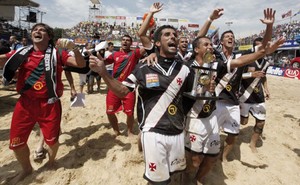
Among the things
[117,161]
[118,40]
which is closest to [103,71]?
[117,161]

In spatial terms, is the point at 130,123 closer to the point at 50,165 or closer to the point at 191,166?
the point at 50,165

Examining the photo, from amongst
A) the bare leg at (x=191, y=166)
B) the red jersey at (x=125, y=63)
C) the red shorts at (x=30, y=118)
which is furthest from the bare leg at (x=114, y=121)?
the bare leg at (x=191, y=166)

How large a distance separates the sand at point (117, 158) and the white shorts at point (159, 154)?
106cm

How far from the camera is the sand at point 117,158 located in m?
3.49

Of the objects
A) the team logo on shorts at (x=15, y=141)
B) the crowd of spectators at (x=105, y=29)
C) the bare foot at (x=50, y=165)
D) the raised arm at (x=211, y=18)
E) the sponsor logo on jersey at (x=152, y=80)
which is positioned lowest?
the bare foot at (x=50, y=165)

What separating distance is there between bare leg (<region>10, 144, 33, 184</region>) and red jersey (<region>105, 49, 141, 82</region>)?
219cm

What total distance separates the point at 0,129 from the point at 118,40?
31164 millimetres

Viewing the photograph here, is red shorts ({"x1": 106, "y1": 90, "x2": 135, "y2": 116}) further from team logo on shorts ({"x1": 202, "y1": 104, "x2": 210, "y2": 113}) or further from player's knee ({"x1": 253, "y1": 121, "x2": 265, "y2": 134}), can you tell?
player's knee ({"x1": 253, "y1": 121, "x2": 265, "y2": 134})

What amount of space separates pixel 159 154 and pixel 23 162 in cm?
228

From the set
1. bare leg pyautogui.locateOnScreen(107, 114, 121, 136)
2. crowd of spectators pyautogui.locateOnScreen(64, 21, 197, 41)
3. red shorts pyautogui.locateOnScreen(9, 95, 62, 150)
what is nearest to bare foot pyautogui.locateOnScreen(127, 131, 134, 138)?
bare leg pyautogui.locateOnScreen(107, 114, 121, 136)

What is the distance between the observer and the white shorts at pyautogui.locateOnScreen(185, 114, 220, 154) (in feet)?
9.50

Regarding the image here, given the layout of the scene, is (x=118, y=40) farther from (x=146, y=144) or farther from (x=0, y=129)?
(x=146, y=144)

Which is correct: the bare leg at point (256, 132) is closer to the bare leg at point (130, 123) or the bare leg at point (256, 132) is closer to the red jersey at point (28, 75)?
the bare leg at point (130, 123)

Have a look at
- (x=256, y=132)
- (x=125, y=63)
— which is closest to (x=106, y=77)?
(x=125, y=63)
